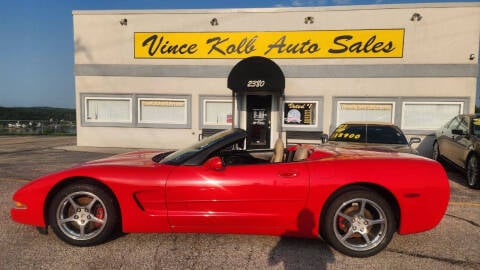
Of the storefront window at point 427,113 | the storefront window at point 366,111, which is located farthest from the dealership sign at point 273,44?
the storefront window at point 427,113

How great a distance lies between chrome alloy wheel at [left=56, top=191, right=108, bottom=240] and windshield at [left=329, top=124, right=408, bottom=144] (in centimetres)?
539

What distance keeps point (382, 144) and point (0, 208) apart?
22.4 ft

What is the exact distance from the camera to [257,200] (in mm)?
2934

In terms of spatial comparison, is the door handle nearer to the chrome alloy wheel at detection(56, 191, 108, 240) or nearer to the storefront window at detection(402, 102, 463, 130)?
the chrome alloy wheel at detection(56, 191, 108, 240)

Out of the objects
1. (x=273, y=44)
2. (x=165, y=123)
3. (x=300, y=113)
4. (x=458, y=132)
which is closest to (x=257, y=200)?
(x=458, y=132)

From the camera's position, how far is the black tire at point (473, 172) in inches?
223

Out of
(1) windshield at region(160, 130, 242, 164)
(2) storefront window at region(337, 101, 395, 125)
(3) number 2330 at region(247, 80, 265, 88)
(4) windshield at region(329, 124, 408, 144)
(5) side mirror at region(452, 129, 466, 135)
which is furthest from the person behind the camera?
(2) storefront window at region(337, 101, 395, 125)

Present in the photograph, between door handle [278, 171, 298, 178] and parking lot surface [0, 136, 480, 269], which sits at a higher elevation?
door handle [278, 171, 298, 178]

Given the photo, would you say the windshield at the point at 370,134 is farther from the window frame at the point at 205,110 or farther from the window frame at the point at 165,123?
the window frame at the point at 165,123

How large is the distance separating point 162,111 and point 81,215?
8.83m

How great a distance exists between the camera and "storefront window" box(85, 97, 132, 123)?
467 inches

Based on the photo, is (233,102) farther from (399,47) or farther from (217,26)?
(399,47)

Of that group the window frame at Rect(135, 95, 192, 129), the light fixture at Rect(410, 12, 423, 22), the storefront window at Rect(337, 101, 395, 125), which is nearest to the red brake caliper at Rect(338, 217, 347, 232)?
the storefront window at Rect(337, 101, 395, 125)

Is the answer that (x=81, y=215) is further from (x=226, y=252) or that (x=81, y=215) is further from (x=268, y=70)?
(x=268, y=70)
